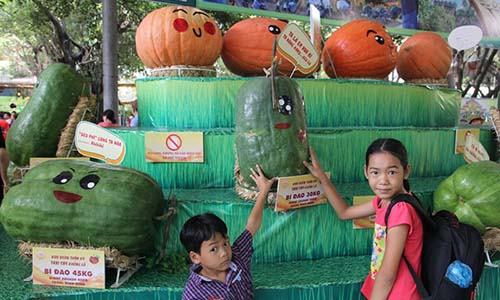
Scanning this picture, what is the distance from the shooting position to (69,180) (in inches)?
70.1

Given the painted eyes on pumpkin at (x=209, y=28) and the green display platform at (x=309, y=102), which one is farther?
the painted eyes on pumpkin at (x=209, y=28)

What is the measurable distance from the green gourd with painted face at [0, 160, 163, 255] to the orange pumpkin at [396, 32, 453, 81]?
7.36ft

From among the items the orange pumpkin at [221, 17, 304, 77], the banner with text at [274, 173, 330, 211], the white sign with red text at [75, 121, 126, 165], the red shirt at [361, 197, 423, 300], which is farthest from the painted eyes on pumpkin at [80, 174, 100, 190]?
the orange pumpkin at [221, 17, 304, 77]

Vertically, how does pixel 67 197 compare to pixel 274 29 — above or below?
below

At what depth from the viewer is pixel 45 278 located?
1691mm

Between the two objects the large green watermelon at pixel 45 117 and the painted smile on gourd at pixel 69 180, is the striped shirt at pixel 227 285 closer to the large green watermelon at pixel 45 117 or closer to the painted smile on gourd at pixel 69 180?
the painted smile on gourd at pixel 69 180

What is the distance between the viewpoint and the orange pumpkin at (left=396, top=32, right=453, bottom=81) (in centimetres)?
311

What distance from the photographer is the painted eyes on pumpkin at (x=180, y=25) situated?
2.48 metres

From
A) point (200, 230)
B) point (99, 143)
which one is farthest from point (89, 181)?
point (200, 230)

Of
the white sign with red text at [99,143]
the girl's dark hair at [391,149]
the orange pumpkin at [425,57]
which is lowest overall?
the white sign with red text at [99,143]

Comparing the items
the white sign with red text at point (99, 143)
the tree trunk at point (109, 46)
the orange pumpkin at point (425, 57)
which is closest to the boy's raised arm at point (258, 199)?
the white sign with red text at point (99, 143)

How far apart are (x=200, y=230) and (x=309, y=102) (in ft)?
4.41

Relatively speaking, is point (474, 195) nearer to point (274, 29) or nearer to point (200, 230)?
point (200, 230)

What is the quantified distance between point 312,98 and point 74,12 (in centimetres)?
744
